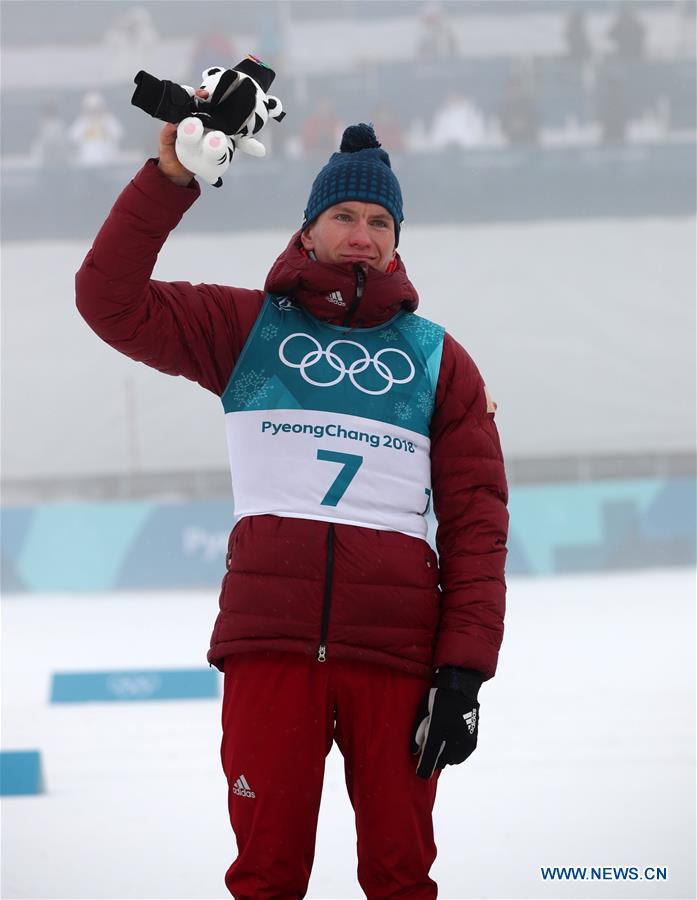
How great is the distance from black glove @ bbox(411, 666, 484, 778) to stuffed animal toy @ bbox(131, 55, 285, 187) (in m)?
0.73

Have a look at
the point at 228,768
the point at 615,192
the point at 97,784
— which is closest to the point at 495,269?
the point at 615,192

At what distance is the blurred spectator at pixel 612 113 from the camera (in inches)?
416

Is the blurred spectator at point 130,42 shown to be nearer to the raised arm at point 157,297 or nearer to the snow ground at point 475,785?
the snow ground at point 475,785

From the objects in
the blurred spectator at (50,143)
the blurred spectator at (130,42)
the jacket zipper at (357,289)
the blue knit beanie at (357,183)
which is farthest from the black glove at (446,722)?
the blurred spectator at (130,42)

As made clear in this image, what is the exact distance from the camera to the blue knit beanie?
172cm

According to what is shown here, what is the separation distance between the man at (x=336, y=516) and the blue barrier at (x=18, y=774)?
1.62 m

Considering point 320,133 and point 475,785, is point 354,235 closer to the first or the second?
point 475,785

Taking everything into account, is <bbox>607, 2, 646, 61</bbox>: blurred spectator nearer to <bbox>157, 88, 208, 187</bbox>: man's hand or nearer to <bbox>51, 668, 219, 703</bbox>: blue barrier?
<bbox>51, 668, 219, 703</bbox>: blue barrier

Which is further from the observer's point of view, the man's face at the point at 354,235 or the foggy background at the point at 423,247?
the foggy background at the point at 423,247

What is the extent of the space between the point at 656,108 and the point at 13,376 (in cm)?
600

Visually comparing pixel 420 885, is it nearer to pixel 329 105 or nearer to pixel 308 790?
pixel 308 790

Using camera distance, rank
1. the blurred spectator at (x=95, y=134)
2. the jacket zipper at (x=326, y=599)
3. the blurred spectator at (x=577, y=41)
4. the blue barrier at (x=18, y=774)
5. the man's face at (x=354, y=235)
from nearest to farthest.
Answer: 1. the jacket zipper at (x=326, y=599)
2. the man's face at (x=354, y=235)
3. the blue barrier at (x=18, y=774)
4. the blurred spectator at (x=95, y=134)
5. the blurred spectator at (x=577, y=41)

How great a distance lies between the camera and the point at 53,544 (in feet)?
24.8

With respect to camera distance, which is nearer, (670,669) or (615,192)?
(670,669)
